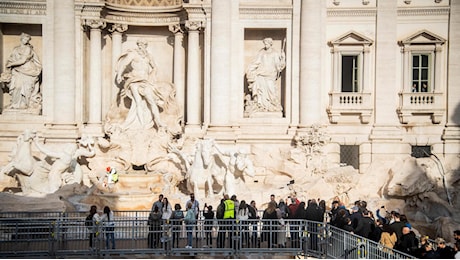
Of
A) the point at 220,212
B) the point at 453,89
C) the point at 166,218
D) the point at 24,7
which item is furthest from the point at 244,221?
the point at 24,7

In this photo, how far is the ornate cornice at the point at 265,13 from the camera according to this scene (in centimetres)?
2796

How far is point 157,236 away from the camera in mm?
16562

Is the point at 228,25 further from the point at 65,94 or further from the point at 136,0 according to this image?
the point at 65,94

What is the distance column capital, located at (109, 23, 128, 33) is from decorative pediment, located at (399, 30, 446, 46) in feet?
39.3

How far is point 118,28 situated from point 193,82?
4.17 m

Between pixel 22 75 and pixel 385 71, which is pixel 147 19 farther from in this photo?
pixel 385 71

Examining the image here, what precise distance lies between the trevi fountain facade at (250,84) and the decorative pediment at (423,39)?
1.7 inches

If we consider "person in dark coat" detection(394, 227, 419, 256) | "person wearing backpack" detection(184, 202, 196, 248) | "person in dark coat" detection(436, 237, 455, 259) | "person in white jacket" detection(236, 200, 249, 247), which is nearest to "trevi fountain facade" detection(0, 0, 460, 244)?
"person in white jacket" detection(236, 200, 249, 247)

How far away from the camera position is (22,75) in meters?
27.8

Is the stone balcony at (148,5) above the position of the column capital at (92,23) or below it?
above

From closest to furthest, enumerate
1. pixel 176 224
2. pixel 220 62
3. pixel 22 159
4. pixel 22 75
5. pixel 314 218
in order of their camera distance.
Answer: pixel 314 218 < pixel 176 224 < pixel 22 159 < pixel 220 62 < pixel 22 75

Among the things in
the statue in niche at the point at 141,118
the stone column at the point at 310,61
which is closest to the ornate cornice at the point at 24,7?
the statue in niche at the point at 141,118

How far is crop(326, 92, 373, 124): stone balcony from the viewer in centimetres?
2814

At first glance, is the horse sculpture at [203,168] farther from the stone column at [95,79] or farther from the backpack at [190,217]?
the backpack at [190,217]
